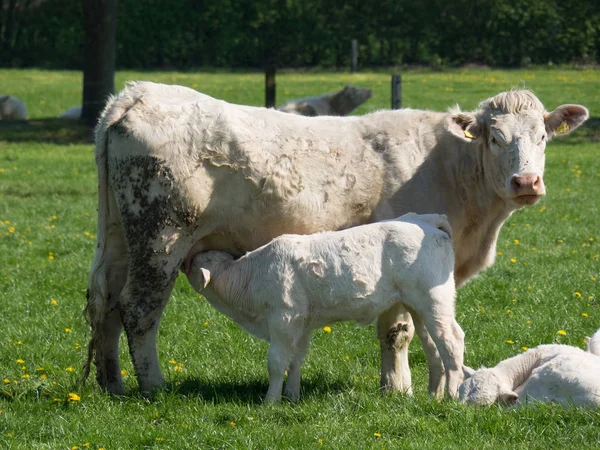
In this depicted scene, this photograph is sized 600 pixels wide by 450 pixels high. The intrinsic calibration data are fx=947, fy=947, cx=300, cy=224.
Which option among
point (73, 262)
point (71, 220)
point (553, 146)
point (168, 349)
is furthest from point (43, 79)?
point (168, 349)

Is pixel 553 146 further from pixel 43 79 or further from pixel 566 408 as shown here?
pixel 43 79

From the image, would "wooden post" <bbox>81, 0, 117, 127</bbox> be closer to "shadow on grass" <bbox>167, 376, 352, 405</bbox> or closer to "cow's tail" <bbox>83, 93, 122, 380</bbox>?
"cow's tail" <bbox>83, 93, 122, 380</bbox>

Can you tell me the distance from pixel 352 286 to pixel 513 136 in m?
1.71

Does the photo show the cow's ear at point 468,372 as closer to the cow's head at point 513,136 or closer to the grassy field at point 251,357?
the grassy field at point 251,357

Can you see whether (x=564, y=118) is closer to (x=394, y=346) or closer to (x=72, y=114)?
(x=394, y=346)

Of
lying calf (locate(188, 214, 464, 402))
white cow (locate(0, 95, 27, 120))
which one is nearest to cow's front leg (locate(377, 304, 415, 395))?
lying calf (locate(188, 214, 464, 402))

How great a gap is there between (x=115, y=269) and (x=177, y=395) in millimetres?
1197

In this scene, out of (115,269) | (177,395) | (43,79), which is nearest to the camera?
(177,395)

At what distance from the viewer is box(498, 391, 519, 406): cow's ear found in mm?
6234

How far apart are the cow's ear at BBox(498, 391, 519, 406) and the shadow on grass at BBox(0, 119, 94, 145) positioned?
17.5 metres

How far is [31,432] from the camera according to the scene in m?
6.06

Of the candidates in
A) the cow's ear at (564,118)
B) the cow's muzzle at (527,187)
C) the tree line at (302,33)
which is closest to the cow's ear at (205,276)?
the cow's muzzle at (527,187)

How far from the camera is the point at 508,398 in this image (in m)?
6.24

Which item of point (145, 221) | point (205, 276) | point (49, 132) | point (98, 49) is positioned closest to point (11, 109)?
point (49, 132)
